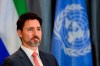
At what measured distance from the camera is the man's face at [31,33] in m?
1.75

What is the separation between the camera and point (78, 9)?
9.37 ft

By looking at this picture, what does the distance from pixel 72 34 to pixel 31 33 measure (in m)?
1.14

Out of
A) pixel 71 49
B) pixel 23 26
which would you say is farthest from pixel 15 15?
pixel 23 26

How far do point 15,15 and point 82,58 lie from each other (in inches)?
31.3

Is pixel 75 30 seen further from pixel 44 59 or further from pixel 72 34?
pixel 44 59

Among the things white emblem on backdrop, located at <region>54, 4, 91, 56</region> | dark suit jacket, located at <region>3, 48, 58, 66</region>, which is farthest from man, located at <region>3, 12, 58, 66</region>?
white emblem on backdrop, located at <region>54, 4, 91, 56</region>

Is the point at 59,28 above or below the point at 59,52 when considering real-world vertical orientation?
above

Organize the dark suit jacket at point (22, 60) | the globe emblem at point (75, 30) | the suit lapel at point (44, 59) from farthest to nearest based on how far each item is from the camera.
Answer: the globe emblem at point (75, 30), the suit lapel at point (44, 59), the dark suit jacket at point (22, 60)

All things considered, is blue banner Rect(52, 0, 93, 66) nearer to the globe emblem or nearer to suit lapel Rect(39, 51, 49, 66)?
the globe emblem

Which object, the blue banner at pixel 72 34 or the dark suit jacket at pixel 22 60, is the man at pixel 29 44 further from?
the blue banner at pixel 72 34

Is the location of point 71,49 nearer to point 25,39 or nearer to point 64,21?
point 64,21

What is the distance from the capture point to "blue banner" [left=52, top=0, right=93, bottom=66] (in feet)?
9.33

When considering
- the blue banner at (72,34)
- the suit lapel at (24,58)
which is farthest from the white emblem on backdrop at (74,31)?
the suit lapel at (24,58)

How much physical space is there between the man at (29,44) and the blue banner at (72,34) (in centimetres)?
103
